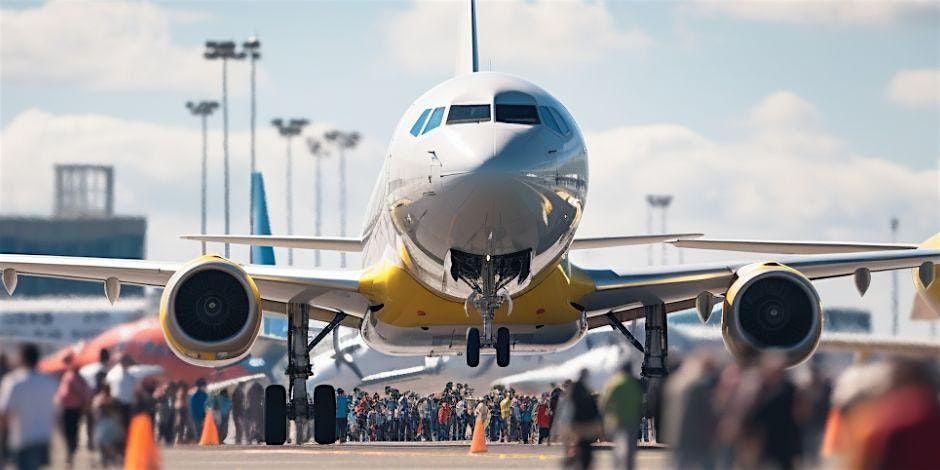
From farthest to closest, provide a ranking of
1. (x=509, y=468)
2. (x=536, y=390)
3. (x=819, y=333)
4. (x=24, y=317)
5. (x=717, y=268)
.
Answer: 1. (x=536, y=390)
2. (x=24, y=317)
3. (x=717, y=268)
4. (x=819, y=333)
5. (x=509, y=468)

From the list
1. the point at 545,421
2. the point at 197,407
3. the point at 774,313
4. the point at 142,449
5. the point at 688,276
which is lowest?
the point at 142,449

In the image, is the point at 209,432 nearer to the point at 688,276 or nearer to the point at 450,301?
the point at 450,301

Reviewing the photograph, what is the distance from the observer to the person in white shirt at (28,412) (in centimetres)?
1475

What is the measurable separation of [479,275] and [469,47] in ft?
35.7

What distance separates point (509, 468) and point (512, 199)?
3.79 meters

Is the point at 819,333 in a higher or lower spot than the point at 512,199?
lower

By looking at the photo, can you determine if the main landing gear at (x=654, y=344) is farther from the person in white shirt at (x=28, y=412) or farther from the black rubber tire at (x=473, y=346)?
the person in white shirt at (x=28, y=412)

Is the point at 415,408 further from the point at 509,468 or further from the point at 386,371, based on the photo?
the point at 509,468

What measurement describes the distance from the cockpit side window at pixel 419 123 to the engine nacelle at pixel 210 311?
3655 millimetres

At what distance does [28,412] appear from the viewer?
14820 mm

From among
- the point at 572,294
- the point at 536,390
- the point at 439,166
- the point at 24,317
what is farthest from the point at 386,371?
the point at 439,166

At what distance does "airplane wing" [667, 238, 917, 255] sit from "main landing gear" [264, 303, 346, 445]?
657 centimetres

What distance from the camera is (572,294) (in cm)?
2712

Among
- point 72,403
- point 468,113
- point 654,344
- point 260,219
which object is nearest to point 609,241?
point 654,344
